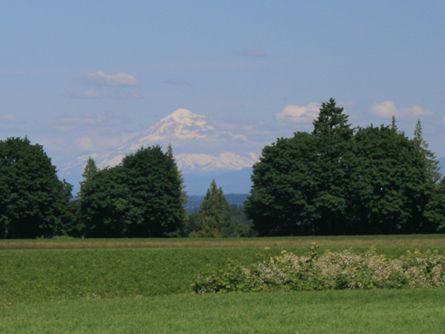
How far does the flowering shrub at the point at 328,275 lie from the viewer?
22797 mm

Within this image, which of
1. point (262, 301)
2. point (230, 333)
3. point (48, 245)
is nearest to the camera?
point (230, 333)

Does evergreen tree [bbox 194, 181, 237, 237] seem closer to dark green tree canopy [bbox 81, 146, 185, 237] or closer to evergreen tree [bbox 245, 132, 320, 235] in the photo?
dark green tree canopy [bbox 81, 146, 185, 237]

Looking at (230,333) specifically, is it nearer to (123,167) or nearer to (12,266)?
(12,266)

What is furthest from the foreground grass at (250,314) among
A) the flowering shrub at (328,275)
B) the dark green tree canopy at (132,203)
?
the dark green tree canopy at (132,203)

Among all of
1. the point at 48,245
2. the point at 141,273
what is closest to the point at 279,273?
the point at 141,273

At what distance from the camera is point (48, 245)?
58.4 meters

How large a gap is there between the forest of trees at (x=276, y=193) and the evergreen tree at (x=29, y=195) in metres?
0.10

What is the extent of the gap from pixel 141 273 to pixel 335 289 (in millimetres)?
16256

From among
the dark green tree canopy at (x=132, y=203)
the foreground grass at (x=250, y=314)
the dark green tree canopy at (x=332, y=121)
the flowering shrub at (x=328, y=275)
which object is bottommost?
the foreground grass at (x=250, y=314)

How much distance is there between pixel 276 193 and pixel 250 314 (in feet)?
226

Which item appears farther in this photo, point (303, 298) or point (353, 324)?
point (303, 298)

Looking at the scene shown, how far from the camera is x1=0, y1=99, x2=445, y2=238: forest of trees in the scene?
8019 centimetres

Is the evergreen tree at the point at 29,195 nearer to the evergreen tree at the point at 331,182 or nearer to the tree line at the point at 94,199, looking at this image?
the tree line at the point at 94,199

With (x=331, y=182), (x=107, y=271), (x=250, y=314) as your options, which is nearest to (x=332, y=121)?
(x=331, y=182)
